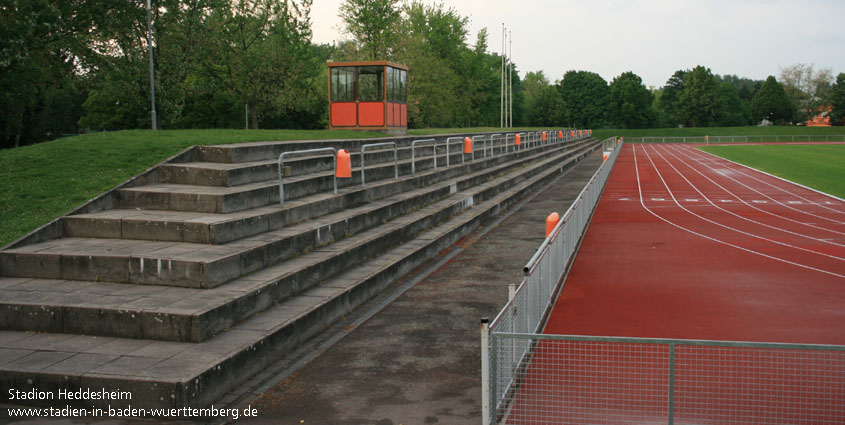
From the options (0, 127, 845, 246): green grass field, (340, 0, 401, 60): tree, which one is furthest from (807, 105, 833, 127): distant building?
(0, 127, 845, 246): green grass field

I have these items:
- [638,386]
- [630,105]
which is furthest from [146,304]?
[630,105]

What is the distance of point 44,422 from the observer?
6.02 m

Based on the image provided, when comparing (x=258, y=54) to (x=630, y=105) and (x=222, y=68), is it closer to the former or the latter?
(x=222, y=68)

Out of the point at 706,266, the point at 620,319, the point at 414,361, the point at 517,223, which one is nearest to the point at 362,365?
the point at 414,361

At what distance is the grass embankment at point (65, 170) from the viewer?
33.1ft

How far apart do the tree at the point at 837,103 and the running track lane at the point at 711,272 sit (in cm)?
10002

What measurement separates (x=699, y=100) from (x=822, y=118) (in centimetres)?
2318

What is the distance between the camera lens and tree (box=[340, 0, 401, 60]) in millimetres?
52188

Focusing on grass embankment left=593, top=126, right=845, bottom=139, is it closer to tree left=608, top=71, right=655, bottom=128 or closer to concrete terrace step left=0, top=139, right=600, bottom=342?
tree left=608, top=71, right=655, bottom=128

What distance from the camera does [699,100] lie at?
11662 centimetres

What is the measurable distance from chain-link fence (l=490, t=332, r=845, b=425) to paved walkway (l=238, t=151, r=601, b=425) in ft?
2.07

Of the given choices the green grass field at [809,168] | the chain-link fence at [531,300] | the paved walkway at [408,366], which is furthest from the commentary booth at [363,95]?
the green grass field at [809,168]

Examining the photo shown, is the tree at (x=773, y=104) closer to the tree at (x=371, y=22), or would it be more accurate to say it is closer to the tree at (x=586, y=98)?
the tree at (x=586, y=98)

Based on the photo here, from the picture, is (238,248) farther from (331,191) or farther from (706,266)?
(706,266)
